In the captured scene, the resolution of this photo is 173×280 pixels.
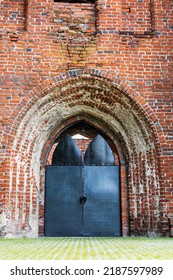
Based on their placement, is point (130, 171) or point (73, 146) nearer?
point (130, 171)

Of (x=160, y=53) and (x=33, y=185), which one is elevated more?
(x=160, y=53)

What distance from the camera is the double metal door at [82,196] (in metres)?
8.21

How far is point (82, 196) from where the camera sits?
838 centimetres

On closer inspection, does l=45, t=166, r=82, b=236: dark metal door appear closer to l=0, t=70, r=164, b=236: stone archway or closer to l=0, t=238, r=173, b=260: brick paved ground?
l=0, t=70, r=164, b=236: stone archway

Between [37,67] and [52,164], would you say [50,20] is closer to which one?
[37,67]

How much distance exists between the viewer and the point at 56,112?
8.25m

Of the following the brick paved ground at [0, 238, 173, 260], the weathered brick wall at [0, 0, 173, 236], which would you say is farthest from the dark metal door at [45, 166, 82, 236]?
the brick paved ground at [0, 238, 173, 260]

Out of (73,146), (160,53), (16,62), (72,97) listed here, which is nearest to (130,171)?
(73,146)

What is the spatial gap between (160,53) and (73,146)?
2963 millimetres

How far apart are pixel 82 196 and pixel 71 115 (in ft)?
6.31

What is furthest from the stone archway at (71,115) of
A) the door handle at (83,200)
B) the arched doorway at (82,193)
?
the door handle at (83,200)

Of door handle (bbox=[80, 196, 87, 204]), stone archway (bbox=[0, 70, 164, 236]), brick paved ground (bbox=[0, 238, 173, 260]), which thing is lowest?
brick paved ground (bbox=[0, 238, 173, 260])

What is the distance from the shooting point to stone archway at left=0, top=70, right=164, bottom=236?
7.35 meters

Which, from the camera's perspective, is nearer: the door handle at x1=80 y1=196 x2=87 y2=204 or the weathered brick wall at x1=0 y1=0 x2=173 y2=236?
the weathered brick wall at x1=0 y1=0 x2=173 y2=236
